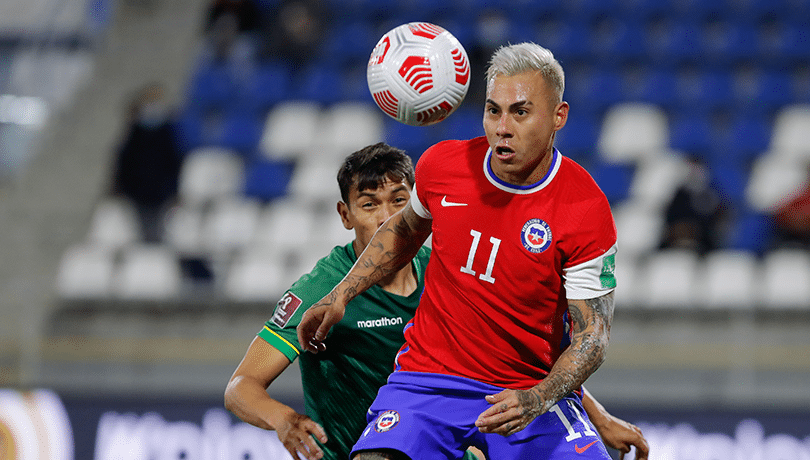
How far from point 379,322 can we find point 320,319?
1.87 feet

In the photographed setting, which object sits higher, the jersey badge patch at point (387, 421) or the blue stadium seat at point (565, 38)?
the blue stadium seat at point (565, 38)

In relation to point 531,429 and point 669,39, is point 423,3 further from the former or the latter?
point 531,429

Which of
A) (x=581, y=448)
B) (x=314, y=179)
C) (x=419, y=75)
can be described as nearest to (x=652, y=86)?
(x=314, y=179)

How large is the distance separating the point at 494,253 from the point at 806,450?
369cm

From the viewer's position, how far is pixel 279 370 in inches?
141

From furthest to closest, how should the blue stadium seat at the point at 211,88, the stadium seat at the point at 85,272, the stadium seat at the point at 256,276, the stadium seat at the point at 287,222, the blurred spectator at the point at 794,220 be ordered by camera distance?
the blue stadium seat at the point at 211,88
the stadium seat at the point at 287,222
the blurred spectator at the point at 794,220
the stadium seat at the point at 256,276
the stadium seat at the point at 85,272

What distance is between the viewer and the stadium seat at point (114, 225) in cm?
730

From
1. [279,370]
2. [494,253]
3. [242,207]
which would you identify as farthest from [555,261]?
[242,207]

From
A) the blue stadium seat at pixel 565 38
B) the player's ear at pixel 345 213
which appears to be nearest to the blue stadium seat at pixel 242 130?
the blue stadium seat at pixel 565 38

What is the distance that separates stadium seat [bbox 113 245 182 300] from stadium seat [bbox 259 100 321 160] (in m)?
2.67

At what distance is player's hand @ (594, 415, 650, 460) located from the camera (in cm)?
347

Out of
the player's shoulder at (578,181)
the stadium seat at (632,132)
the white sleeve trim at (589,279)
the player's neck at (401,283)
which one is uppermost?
the stadium seat at (632,132)

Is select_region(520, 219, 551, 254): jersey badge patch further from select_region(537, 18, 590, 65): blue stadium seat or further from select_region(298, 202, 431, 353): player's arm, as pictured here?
select_region(537, 18, 590, 65): blue stadium seat

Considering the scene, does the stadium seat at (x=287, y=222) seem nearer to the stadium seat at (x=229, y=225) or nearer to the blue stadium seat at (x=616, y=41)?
the stadium seat at (x=229, y=225)
